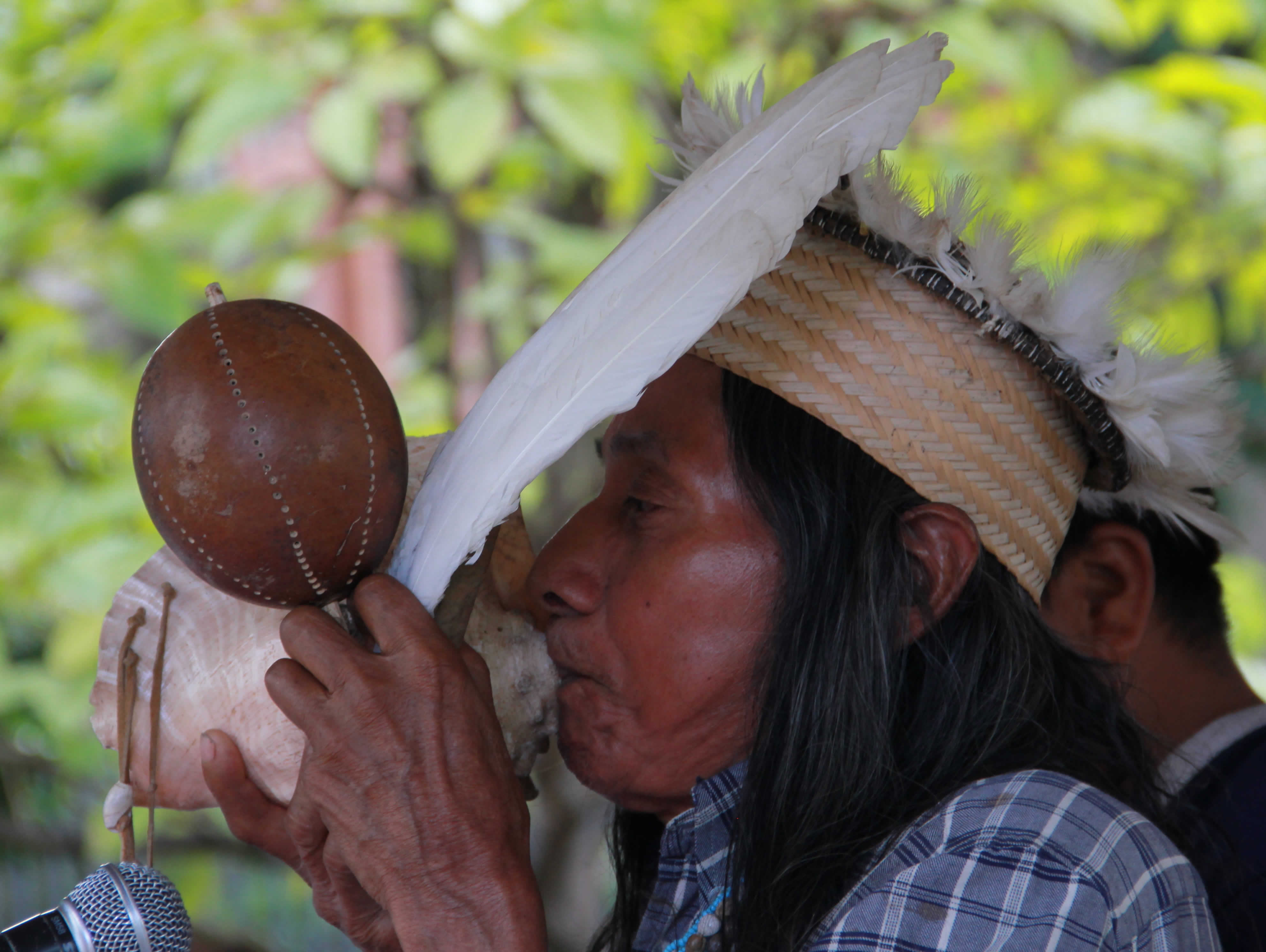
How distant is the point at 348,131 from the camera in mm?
2535

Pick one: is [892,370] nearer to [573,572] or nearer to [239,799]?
[573,572]

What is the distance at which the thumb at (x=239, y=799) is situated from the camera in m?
1.24

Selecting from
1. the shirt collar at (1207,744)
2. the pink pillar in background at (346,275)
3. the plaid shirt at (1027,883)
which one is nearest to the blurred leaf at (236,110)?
the pink pillar in background at (346,275)

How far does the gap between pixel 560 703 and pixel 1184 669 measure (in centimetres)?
111

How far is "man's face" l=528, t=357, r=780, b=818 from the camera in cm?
131

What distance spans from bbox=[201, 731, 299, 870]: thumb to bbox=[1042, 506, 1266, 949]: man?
1058mm

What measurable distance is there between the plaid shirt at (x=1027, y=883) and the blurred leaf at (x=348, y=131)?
6.22 ft

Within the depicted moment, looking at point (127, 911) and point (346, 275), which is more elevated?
point (346, 275)

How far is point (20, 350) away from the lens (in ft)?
8.48

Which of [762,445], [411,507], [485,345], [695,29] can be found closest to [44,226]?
[485,345]

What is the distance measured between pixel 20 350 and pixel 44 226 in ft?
0.90

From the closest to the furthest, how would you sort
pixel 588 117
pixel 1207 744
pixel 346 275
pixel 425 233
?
pixel 1207 744 < pixel 588 117 < pixel 425 233 < pixel 346 275

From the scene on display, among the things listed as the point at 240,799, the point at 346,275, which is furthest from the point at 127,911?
the point at 346,275

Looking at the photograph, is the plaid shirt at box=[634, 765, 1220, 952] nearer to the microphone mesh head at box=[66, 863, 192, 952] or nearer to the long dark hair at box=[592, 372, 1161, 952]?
the long dark hair at box=[592, 372, 1161, 952]
